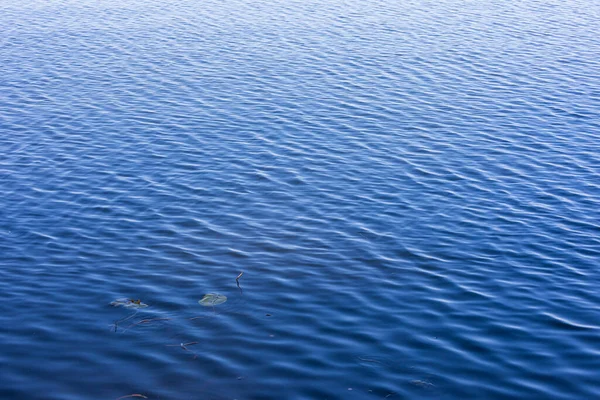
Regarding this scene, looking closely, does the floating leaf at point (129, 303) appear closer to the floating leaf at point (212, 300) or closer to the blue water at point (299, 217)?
the blue water at point (299, 217)

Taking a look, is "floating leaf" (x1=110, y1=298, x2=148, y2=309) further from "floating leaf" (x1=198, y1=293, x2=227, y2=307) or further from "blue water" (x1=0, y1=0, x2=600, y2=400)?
"floating leaf" (x1=198, y1=293, x2=227, y2=307)

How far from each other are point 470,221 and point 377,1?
33326 mm

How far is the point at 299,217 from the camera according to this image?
20.8 metres

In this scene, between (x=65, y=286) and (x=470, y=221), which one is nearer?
(x=65, y=286)

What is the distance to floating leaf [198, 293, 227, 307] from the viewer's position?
16255mm

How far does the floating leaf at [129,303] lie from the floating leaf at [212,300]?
1.24 m

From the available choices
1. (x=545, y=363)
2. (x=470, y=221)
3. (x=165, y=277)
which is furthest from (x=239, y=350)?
(x=470, y=221)

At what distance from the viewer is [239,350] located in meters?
14.5

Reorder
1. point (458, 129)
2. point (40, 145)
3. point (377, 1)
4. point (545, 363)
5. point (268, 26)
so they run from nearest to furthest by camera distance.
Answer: point (545, 363) → point (40, 145) → point (458, 129) → point (268, 26) → point (377, 1)

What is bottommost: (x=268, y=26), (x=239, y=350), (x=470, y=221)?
(x=239, y=350)

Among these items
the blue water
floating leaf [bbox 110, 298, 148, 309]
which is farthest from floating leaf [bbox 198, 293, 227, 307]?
floating leaf [bbox 110, 298, 148, 309]

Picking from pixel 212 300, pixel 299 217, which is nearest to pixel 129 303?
pixel 212 300

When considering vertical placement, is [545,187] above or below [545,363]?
above

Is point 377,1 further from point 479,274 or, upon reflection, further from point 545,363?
point 545,363
